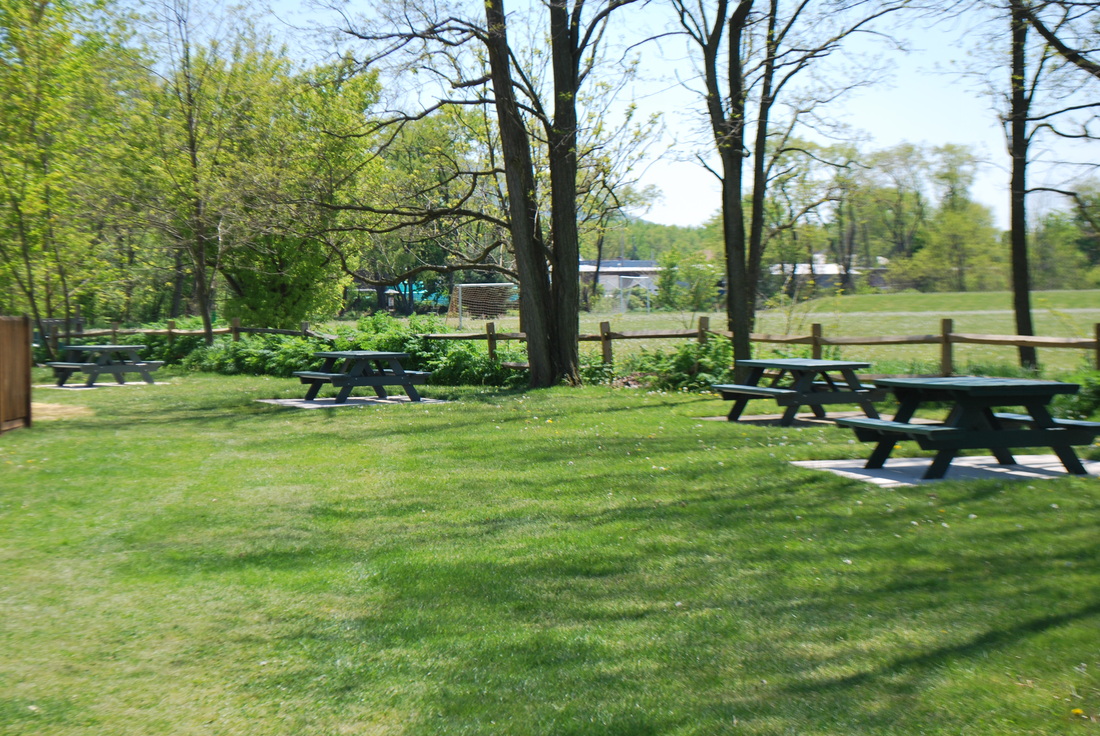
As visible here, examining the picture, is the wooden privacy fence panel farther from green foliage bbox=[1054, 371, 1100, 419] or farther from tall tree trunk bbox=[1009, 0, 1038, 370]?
tall tree trunk bbox=[1009, 0, 1038, 370]

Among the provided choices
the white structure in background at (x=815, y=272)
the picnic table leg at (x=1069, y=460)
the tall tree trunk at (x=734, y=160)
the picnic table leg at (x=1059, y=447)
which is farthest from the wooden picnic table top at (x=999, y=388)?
the white structure in background at (x=815, y=272)

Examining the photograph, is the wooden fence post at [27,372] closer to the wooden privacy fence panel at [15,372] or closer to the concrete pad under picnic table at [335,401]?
the wooden privacy fence panel at [15,372]

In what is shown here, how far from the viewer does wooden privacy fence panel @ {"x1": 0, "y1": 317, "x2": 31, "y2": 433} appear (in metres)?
11.5

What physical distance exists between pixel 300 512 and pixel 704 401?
27.0 ft

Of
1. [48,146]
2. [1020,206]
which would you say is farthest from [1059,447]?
[48,146]

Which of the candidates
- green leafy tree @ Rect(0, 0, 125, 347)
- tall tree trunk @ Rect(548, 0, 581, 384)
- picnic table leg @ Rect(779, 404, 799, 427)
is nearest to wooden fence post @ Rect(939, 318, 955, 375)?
picnic table leg @ Rect(779, 404, 799, 427)

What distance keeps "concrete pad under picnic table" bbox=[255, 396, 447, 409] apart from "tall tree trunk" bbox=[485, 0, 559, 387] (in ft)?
7.30

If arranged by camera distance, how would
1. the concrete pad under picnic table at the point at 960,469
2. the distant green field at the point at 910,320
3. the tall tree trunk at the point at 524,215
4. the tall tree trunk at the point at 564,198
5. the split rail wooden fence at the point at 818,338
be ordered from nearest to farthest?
the concrete pad under picnic table at the point at 960,469 → the split rail wooden fence at the point at 818,338 → the tall tree trunk at the point at 524,215 → the tall tree trunk at the point at 564,198 → the distant green field at the point at 910,320

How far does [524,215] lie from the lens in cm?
1658

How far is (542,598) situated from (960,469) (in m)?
4.72

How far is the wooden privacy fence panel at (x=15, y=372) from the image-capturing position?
11484mm

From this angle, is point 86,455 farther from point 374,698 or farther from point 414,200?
point 414,200

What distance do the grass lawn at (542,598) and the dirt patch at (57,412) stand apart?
166 inches

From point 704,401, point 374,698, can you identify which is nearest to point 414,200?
point 704,401
